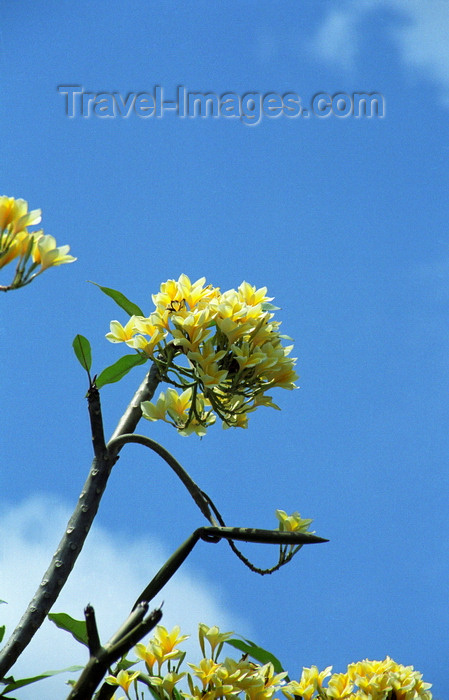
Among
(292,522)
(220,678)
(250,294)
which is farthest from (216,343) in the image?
(220,678)

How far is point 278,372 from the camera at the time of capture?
82cm

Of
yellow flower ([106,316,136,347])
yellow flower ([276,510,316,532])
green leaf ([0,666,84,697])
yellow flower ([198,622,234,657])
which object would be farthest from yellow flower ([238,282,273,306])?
green leaf ([0,666,84,697])

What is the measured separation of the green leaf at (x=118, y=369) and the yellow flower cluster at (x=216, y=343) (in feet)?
0.19

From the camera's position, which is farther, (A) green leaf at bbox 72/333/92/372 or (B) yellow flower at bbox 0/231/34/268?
(A) green leaf at bbox 72/333/92/372

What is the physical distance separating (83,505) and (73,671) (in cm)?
20

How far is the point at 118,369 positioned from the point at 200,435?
0.13 metres

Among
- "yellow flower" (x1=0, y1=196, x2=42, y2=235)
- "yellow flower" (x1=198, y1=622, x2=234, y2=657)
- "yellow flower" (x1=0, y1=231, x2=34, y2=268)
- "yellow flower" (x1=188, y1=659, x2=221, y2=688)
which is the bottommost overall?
→ "yellow flower" (x1=188, y1=659, x2=221, y2=688)

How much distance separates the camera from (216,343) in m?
0.81

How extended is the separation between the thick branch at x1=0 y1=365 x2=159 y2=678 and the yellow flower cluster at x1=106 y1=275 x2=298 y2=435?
0.07 meters

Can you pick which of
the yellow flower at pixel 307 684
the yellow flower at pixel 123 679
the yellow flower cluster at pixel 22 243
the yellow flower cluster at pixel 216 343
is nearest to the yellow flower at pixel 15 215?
the yellow flower cluster at pixel 22 243

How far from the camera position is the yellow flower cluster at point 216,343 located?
0.78 m

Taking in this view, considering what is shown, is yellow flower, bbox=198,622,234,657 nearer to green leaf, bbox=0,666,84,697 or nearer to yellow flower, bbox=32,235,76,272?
green leaf, bbox=0,666,84,697

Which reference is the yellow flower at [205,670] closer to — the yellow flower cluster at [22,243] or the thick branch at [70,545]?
the thick branch at [70,545]

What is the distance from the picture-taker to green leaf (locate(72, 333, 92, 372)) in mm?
830
